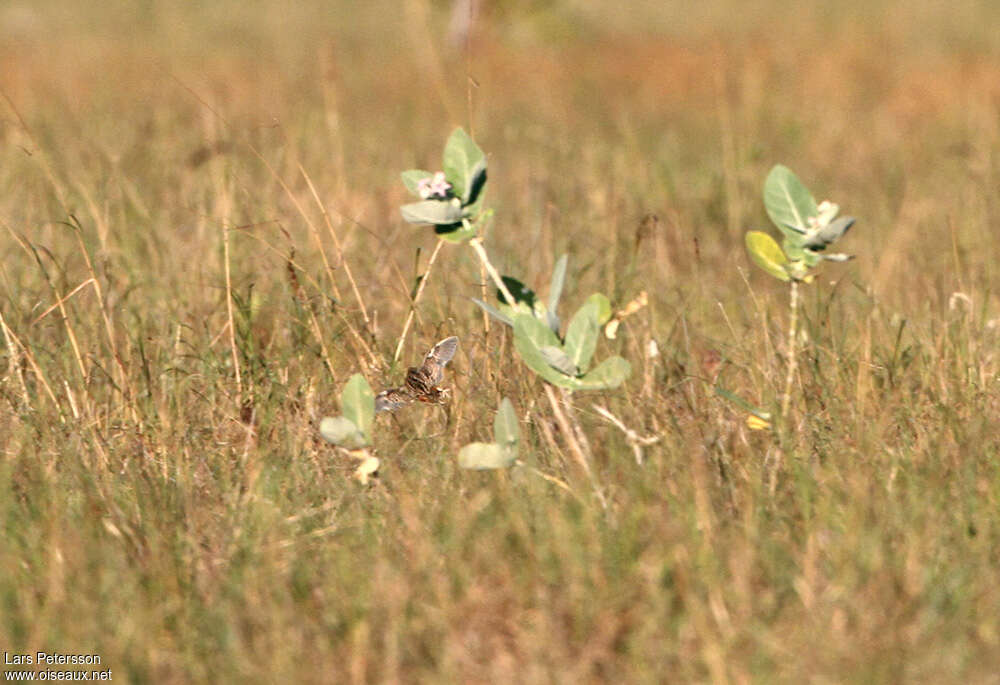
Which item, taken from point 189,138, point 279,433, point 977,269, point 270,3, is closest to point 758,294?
point 977,269

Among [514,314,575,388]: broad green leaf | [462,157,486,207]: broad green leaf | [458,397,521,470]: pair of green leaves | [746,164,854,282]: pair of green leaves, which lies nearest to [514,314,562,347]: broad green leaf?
[514,314,575,388]: broad green leaf

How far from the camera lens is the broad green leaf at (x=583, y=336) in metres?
1.84

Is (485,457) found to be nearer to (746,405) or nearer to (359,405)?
(359,405)

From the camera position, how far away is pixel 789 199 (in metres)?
1.96

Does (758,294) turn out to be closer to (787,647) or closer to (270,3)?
(787,647)

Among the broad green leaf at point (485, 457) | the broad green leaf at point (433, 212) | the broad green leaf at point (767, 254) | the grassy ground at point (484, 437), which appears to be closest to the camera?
the grassy ground at point (484, 437)

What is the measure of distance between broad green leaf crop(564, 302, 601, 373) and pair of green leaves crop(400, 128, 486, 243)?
265mm

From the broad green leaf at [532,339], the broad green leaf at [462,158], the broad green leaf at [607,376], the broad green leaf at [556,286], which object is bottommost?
the broad green leaf at [607,376]

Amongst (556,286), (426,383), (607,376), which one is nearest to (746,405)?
(607,376)

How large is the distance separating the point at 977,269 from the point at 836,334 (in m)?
0.68

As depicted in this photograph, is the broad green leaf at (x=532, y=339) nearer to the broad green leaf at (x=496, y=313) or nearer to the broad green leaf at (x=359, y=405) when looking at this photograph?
the broad green leaf at (x=496, y=313)

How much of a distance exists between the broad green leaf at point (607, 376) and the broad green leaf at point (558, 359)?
3 centimetres

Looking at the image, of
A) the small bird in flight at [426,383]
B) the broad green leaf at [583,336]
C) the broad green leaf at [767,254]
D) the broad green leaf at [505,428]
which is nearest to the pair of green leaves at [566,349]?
the broad green leaf at [583,336]

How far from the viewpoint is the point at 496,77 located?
6.49 meters
